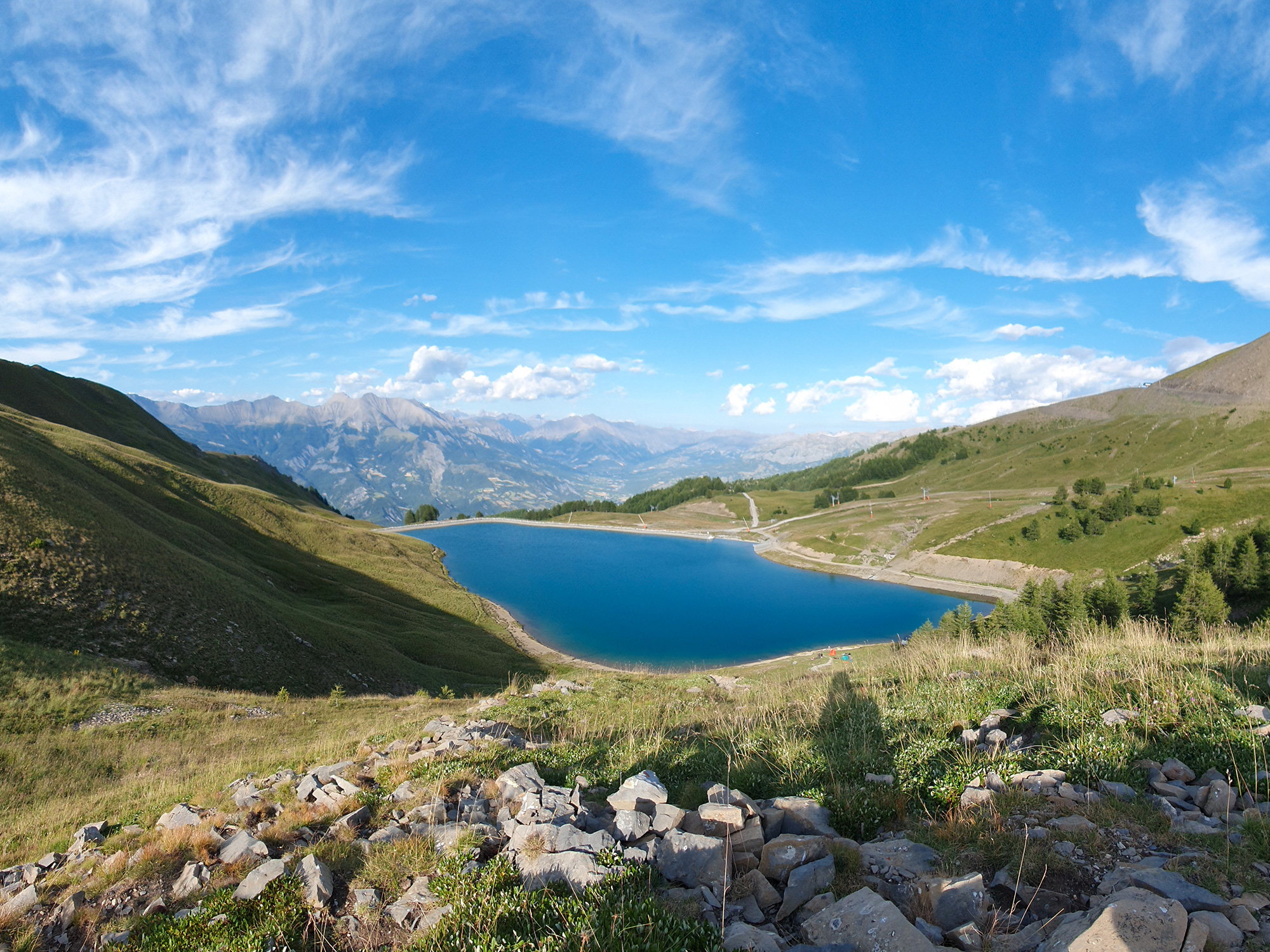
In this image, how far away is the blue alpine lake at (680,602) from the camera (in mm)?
74688

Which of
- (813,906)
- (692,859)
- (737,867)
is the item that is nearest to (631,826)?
(692,859)

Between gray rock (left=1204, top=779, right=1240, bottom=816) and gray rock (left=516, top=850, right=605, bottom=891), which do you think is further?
gray rock (left=1204, top=779, right=1240, bottom=816)

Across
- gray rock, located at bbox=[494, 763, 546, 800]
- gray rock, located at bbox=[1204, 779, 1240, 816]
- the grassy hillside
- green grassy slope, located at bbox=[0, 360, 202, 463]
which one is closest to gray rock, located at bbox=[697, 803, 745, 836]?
the grassy hillside

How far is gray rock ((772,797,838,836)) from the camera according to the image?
678cm

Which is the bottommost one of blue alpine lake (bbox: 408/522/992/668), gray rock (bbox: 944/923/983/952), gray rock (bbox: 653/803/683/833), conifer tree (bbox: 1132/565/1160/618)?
blue alpine lake (bbox: 408/522/992/668)

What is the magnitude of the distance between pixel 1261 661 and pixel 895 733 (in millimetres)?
8939

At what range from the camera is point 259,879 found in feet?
19.9

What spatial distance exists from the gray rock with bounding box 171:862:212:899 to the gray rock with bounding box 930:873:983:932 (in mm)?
8052

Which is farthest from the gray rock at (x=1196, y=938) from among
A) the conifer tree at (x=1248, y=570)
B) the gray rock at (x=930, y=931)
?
the conifer tree at (x=1248, y=570)

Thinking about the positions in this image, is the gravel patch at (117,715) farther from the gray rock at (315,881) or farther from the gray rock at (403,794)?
the gray rock at (315,881)

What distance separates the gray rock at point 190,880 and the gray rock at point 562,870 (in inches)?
156

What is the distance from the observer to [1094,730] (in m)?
8.34

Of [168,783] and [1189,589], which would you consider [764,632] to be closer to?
[1189,589]

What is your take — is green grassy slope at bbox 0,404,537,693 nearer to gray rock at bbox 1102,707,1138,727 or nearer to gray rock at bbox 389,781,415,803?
gray rock at bbox 389,781,415,803
